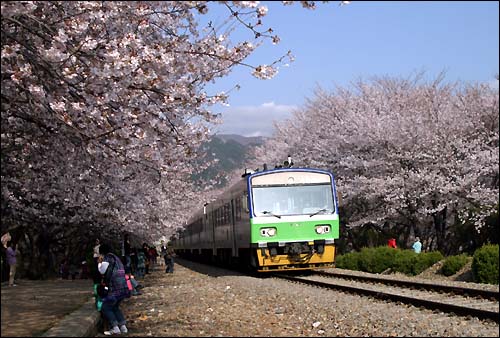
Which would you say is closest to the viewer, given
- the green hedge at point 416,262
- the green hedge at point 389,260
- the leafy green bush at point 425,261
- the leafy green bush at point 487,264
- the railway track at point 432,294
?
the railway track at point 432,294

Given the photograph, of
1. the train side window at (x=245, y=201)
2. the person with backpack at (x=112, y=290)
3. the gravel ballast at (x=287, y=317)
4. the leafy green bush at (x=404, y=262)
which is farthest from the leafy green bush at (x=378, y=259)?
the person with backpack at (x=112, y=290)

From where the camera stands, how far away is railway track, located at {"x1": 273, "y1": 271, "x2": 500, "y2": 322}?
1042 centimetres

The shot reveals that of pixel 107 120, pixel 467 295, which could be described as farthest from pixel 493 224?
pixel 107 120

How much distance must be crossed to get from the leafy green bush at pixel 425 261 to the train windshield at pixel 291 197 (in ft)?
12.1

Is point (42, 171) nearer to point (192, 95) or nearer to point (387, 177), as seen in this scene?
point (192, 95)

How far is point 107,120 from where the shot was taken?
948cm

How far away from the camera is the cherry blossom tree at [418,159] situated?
29000mm

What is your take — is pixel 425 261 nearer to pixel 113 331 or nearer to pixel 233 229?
pixel 233 229

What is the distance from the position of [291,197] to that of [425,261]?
4979 mm

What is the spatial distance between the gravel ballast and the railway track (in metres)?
0.19

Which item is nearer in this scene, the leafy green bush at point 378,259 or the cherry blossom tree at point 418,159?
the leafy green bush at point 378,259

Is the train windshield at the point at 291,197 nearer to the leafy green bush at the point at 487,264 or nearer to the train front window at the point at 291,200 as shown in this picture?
the train front window at the point at 291,200

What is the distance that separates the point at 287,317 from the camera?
1045 centimetres

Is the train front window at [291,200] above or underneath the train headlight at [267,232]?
above
